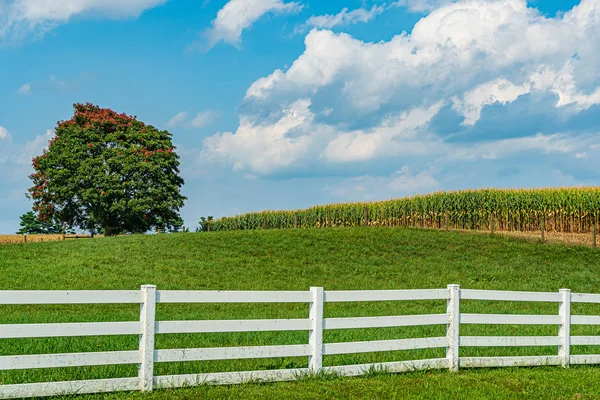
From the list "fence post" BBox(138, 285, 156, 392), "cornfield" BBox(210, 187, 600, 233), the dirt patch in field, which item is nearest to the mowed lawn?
"fence post" BBox(138, 285, 156, 392)

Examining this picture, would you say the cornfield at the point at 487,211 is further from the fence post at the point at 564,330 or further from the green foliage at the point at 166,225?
the fence post at the point at 564,330

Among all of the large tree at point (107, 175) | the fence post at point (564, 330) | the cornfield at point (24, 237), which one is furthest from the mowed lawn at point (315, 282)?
the cornfield at point (24, 237)

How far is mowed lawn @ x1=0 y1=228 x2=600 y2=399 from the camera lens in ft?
34.7

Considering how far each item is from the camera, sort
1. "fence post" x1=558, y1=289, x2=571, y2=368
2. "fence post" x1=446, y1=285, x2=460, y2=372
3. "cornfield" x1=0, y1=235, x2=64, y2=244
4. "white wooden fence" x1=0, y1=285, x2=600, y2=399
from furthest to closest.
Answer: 1. "cornfield" x1=0, y1=235, x2=64, y2=244
2. "fence post" x1=558, y1=289, x2=571, y2=368
3. "fence post" x1=446, y1=285, x2=460, y2=372
4. "white wooden fence" x1=0, y1=285, x2=600, y2=399

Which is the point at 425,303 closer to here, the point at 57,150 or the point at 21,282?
the point at 21,282

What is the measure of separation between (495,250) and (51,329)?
35.4m

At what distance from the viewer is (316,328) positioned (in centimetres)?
1046

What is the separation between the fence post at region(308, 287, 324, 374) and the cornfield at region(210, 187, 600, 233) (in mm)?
39350

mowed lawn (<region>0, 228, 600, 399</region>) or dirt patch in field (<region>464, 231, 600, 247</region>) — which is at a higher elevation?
A: dirt patch in field (<region>464, 231, 600, 247</region>)

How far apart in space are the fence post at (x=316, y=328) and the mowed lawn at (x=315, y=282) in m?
0.27

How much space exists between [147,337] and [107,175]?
159 ft

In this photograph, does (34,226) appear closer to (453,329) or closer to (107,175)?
(107,175)

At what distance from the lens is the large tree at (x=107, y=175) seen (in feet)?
183

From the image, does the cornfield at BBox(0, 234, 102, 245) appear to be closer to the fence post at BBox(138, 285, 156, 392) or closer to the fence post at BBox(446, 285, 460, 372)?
the fence post at BBox(446, 285, 460, 372)
